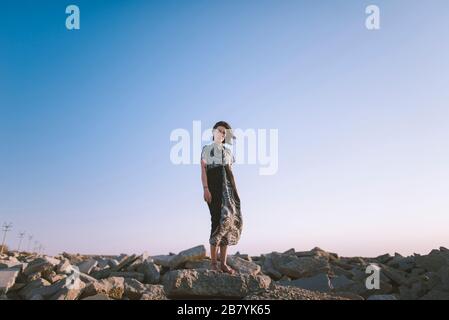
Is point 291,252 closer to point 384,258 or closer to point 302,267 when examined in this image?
point 302,267

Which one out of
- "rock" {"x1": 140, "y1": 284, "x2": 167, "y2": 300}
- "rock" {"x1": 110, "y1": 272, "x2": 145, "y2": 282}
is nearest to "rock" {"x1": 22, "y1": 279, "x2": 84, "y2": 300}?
"rock" {"x1": 140, "y1": 284, "x2": 167, "y2": 300}

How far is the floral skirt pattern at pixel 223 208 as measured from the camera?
6145mm

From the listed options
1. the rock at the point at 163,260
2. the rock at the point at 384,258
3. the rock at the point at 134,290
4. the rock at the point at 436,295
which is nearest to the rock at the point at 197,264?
the rock at the point at 163,260

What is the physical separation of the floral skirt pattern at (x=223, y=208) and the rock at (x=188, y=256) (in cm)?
165

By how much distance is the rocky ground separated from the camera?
5.23 m

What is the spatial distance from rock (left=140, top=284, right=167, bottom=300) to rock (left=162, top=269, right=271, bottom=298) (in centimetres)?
16

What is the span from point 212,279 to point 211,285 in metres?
0.10

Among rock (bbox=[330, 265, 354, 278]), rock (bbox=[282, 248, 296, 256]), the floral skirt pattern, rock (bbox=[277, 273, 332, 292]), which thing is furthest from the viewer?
rock (bbox=[282, 248, 296, 256])

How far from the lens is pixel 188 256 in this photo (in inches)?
302

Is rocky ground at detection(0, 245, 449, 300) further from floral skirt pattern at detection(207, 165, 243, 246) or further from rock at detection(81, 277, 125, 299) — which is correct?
floral skirt pattern at detection(207, 165, 243, 246)

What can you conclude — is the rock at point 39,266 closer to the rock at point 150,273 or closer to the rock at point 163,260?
the rock at point 150,273

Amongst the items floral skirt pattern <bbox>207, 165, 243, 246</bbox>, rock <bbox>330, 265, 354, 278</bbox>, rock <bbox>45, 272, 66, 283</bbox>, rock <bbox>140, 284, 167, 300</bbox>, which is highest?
floral skirt pattern <bbox>207, 165, 243, 246</bbox>
